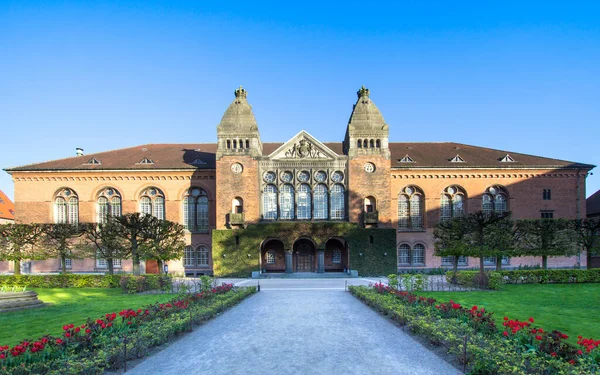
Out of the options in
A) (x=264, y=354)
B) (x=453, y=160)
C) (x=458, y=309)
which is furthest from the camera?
(x=453, y=160)

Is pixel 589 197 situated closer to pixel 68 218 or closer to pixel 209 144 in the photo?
pixel 209 144

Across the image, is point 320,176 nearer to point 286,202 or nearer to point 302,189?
point 302,189

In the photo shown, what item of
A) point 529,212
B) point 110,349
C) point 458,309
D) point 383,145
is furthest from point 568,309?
point 529,212

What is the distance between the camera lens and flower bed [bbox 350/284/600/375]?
7.66 m

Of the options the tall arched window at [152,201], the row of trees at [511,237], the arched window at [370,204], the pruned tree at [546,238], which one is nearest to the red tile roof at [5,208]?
the tall arched window at [152,201]

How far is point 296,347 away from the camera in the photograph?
10992 millimetres

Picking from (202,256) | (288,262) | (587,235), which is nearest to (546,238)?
(587,235)

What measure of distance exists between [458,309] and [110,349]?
36.4ft

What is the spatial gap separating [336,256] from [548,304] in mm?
23382

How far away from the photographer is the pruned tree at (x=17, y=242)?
30141 millimetres

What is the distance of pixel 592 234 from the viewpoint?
31.9 meters

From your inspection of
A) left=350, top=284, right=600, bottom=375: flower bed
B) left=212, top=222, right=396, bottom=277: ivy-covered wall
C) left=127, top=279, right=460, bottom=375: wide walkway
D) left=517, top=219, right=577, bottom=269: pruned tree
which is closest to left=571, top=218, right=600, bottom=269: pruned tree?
left=517, top=219, right=577, bottom=269: pruned tree

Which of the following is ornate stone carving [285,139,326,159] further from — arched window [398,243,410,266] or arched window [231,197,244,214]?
arched window [398,243,410,266]

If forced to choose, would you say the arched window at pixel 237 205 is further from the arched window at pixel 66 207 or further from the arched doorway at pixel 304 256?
the arched window at pixel 66 207
